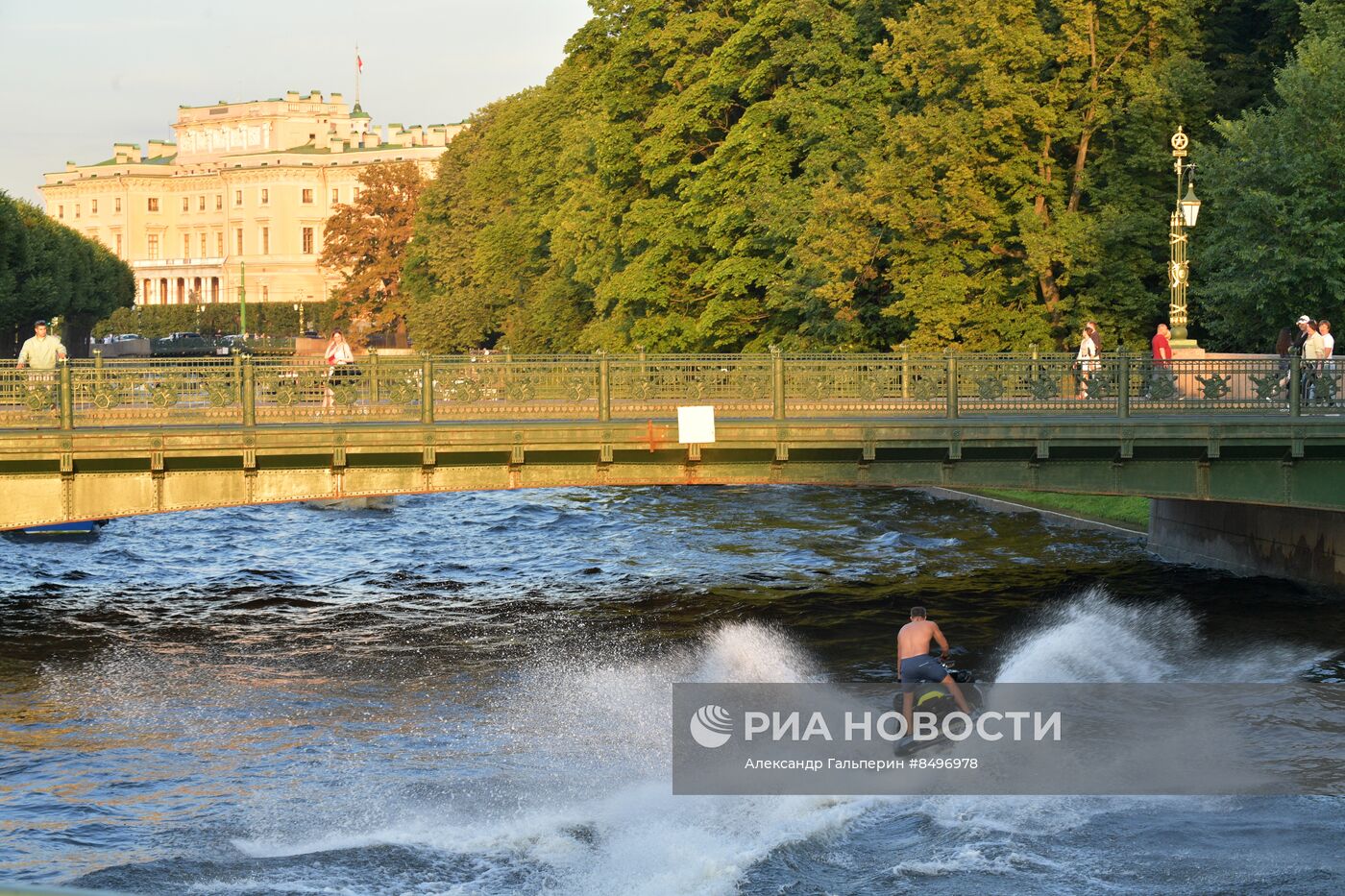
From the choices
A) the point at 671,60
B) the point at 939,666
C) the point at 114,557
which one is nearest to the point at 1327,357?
the point at 939,666

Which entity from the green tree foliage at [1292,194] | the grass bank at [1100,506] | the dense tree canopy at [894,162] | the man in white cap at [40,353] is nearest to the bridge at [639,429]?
the man in white cap at [40,353]

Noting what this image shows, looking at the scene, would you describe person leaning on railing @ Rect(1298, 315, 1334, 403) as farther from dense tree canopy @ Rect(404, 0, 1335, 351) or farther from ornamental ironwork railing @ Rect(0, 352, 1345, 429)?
dense tree canopy @ Rect(404, 0, 1335, 351)

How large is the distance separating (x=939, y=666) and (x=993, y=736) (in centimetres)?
159

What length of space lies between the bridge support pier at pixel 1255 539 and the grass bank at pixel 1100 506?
2768 millimetres

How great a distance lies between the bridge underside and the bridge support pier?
9.10 ft

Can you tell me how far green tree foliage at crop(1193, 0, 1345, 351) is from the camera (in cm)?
3484

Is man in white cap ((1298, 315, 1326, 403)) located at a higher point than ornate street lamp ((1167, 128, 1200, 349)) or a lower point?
lower

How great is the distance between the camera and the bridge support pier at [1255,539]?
2933 cm

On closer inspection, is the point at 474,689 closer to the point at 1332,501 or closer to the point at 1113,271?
the point at 1332,501

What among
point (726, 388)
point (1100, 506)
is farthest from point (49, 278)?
point (726, 388)

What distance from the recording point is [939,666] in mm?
20547

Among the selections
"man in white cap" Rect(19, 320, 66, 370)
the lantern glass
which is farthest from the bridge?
the lantern glass

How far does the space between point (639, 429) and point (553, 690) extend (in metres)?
4.19

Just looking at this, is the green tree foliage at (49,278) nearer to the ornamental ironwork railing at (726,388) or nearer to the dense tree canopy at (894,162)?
the dense tree canopy at (894,162)
